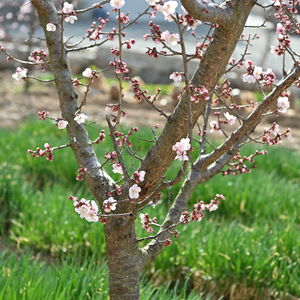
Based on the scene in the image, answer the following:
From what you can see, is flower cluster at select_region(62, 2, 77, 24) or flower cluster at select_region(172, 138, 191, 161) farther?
flower cluster at select_region(62, 2, 77, 24)

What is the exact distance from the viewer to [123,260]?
6.55ft

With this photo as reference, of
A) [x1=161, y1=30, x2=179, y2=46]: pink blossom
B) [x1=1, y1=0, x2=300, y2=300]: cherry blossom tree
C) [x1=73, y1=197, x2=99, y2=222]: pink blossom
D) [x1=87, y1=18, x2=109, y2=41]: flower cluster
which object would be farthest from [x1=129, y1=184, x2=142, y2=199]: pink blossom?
[x1=87, y1=18, x2=109, y2=41]: flower cluster

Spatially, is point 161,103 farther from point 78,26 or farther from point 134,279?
point 78,26

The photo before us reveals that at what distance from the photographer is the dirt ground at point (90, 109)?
771cm

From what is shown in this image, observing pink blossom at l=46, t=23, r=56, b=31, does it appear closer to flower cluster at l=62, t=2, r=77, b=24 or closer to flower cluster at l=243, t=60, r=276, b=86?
flower cluster at l=62, t=2, r=77, b=24

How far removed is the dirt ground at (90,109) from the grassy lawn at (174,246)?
310 cm

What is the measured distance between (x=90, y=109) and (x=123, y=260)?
21.8ft

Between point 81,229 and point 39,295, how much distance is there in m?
1.23

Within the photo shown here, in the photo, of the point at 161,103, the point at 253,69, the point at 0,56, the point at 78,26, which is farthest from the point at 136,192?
the point at 78,26

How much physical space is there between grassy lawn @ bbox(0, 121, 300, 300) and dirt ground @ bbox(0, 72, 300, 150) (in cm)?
310

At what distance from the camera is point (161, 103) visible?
29.1ft

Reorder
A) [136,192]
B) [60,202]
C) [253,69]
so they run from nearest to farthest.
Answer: [136,192]
[253,69]
[60,202]

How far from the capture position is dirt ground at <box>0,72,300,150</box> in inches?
303

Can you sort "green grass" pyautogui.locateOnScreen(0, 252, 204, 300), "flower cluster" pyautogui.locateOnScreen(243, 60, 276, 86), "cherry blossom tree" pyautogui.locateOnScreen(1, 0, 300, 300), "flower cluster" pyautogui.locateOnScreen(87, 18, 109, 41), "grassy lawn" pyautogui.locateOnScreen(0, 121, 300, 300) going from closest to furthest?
"cherry blossom tree" pyautogui.locateOnScreen(1, 0, 300, 300)
"flower cluster" pyautogui.locateOnScreen(243, 60, 276, 86)
"flower cluster" pyautogui.locateOnScreen(87, 18, 109, 41)
"green grass" pyautogui.locateOnScreen(0, 252, 204, 300)
"grassy lawn" pyautogui.locateOnScreen(0, 121, 300, 300)
